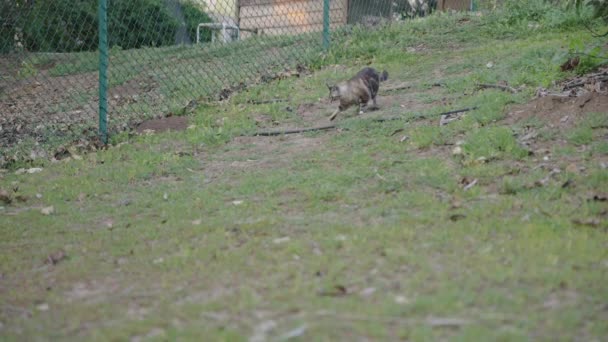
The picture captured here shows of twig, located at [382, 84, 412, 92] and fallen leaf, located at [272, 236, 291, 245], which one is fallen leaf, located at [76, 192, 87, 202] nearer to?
fallen leaf, located at [272, 236, 291, 245]

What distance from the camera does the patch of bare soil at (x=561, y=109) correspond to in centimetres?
639

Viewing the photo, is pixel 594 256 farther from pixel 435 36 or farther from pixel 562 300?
pixel 435 36

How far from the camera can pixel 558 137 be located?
6.11 metres

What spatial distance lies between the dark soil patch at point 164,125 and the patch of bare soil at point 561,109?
4.01 metres

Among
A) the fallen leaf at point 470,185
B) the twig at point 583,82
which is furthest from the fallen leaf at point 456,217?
the twig at point 583,82

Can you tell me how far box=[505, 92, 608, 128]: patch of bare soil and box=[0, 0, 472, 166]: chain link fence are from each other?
4.57 meters

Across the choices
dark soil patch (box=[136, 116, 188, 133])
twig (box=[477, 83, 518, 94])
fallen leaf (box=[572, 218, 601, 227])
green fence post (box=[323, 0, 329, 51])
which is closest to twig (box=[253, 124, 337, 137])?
dark soil patch (box=[136, 116, 188, 133])

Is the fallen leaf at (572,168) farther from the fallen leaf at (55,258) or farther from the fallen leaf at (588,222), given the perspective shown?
the fallen leaf at (55,258)

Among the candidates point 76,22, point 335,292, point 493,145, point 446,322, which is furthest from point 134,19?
point 446,322

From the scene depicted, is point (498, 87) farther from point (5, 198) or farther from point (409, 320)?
point (409, 320)

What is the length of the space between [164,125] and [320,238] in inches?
195

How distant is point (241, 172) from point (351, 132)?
146cm

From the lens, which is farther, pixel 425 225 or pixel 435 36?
pixel 435 36

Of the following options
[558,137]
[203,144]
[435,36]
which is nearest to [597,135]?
[558,137]
